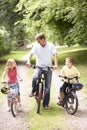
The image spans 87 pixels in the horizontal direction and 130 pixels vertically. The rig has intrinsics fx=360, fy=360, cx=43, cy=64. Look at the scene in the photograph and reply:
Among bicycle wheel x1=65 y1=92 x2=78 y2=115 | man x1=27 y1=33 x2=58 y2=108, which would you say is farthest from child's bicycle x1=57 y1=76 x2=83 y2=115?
man x1=27 y1=33 x2=58 y2=108

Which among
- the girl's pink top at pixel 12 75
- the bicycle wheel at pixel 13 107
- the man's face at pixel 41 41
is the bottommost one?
the bicycle wheel at pixel 13 107

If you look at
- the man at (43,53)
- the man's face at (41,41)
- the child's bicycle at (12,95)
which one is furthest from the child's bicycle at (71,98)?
the child's bicycle at (12,95)

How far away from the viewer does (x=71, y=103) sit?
31.9 ft

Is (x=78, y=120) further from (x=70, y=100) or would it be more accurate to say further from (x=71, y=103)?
(x=70, y=100)

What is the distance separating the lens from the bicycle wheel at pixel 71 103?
951cm

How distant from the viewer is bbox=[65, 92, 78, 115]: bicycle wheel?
9508 mm

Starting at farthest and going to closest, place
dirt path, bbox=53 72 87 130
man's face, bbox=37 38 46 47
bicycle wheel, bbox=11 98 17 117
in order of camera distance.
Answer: man's face, bbox=37 38 46 47
bicycle wheel, bbox=11 98 17 117
dirt path, bbox=53 72 87 130

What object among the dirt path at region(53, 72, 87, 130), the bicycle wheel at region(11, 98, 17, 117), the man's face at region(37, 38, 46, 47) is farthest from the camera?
the man's face at region(37, 38, 46, 47)

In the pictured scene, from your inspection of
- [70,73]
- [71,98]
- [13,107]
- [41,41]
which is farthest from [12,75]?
[71,98]

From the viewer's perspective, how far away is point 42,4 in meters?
21.7

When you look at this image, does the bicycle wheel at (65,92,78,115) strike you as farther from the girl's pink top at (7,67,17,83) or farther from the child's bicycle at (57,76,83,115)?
the girl's pink top at (7,67,17,83)

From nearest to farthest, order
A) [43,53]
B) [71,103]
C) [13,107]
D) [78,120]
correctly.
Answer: [78,120] < [13,107] < [71,103] < [43,53]

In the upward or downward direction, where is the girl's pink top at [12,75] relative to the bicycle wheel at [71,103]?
upward

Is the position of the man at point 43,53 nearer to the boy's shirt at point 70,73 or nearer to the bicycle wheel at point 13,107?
the boy's shirt at point 70,73
